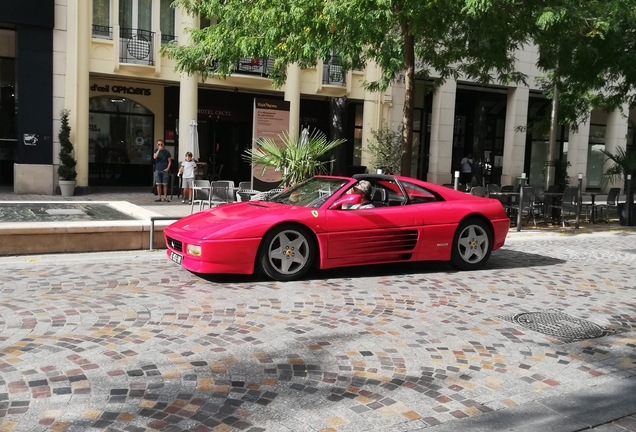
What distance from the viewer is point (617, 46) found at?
1636 centimetres

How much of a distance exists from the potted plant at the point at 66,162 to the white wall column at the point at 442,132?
14.0m

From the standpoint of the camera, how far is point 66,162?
20406 millimetres

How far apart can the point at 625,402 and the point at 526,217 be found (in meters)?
14.2

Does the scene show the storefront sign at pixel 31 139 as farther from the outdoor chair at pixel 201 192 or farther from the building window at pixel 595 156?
the building window at pixel 595 156

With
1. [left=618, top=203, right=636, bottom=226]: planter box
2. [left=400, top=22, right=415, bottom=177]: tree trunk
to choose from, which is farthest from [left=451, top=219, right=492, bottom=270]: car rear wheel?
[left=618, top=203, right=636, bottom=226]: planter box

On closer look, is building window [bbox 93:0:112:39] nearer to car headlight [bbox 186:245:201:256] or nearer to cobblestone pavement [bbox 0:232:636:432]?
cobblestone pavement [bbox 0:232:636:432]

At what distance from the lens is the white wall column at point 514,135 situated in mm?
29234

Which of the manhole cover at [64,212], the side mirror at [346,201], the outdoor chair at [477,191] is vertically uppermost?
the side mirror at [346,201]

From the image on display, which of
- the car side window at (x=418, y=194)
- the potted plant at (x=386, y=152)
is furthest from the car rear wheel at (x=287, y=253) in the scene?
the potted plant at (x=386, y=152)

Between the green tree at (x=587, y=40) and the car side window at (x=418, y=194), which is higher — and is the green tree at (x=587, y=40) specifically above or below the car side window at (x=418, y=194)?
above

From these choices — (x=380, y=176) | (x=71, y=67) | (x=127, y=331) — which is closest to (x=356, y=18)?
(x=380, y=176)

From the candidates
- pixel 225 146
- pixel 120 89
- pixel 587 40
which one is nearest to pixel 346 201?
pixel 587 40

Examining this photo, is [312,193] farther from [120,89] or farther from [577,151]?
[577,151]

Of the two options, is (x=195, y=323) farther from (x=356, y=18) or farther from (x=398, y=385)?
(x=356, y=18)
